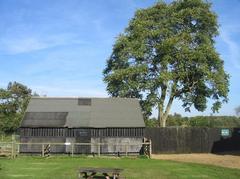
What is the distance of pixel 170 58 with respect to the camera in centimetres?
4616

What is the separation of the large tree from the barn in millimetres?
9092

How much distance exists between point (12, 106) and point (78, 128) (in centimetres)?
3559

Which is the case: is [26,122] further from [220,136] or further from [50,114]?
[220,136]

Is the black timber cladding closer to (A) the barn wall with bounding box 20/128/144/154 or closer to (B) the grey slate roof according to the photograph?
(A) the barn wall with bounding box 20/128/144/154

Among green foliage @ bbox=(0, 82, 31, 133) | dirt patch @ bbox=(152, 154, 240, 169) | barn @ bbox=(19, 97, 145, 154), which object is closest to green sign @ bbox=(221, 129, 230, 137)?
dirt patch @ bbox=(152, 154, 240, 169)

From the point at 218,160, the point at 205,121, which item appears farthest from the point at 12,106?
the point at 218,160

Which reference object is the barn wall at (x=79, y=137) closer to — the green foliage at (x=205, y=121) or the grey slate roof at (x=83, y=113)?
the grey slate roof at (x=83, y=113)

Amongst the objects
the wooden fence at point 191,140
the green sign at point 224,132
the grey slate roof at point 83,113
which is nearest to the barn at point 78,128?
the grey slate roof at point 83,113

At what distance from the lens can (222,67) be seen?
159 ft

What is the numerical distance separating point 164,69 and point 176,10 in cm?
696

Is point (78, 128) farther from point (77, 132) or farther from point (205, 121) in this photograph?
point (205, 121)

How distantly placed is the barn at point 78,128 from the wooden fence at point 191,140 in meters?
3.06

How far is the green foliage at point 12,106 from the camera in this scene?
65.0 meters

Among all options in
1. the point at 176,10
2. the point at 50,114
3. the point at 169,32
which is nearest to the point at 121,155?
the point at 50,114
